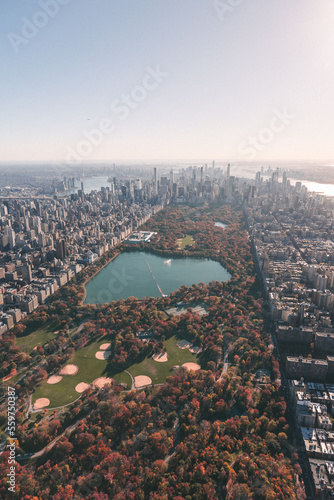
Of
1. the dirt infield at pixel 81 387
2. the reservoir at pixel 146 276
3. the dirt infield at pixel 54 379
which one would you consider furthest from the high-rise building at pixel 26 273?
the dirt infield at pixel 81 387

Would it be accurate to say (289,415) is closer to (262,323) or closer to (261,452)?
(261,452)

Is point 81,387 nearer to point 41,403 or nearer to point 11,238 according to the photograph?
point 41,403

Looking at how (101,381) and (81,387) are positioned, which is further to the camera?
(101,381)

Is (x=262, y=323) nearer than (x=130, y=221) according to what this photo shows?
Yes

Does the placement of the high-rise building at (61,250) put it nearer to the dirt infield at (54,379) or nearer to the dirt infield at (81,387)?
the dirt infield at (54,379)

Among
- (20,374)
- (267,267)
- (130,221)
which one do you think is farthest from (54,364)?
(130,221)

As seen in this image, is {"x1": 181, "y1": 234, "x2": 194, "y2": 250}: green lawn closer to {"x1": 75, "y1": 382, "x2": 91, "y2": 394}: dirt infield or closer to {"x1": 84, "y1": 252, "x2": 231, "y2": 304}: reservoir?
{"x1": 84, "y1": 252, "x2": 231, "y2": 304}: reservoir

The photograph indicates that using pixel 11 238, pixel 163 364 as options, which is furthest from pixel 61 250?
pixel 163 364
